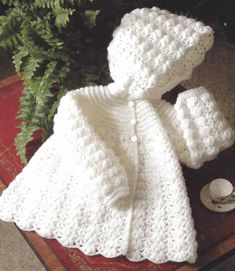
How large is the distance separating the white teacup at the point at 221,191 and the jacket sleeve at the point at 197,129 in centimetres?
6

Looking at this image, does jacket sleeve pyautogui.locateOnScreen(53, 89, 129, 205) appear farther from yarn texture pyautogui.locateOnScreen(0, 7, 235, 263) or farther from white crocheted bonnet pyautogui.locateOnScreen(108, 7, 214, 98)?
white crocheted bonnet pyautogui.locateOnScreen(108, 7, 214, 98)

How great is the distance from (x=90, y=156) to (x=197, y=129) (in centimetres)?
26

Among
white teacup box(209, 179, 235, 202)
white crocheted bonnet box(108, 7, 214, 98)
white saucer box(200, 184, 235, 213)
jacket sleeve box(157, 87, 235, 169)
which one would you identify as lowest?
white saucer box(200, 184, 235, 213)

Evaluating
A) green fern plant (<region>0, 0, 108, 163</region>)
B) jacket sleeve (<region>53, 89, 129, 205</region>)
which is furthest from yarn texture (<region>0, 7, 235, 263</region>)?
green fern plant (<region>0, 0, 108, 163</region>)

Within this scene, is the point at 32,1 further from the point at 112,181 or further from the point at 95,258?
the point at 95,258

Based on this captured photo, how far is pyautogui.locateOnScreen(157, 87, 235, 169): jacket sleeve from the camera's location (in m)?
1.10

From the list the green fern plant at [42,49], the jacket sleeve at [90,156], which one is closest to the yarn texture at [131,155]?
the jacket sleeve at [90,156]

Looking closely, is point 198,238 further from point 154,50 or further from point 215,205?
point 154,50

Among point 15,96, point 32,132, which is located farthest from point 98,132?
point 15,96

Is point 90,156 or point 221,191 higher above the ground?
point 90,156

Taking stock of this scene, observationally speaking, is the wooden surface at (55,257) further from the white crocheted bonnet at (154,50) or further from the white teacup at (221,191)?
the white crocheted bonnet at (154,50)

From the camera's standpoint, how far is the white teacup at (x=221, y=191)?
111cm

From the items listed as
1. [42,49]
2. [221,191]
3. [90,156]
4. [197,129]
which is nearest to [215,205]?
[221,191]

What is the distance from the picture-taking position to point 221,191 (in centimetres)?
112
